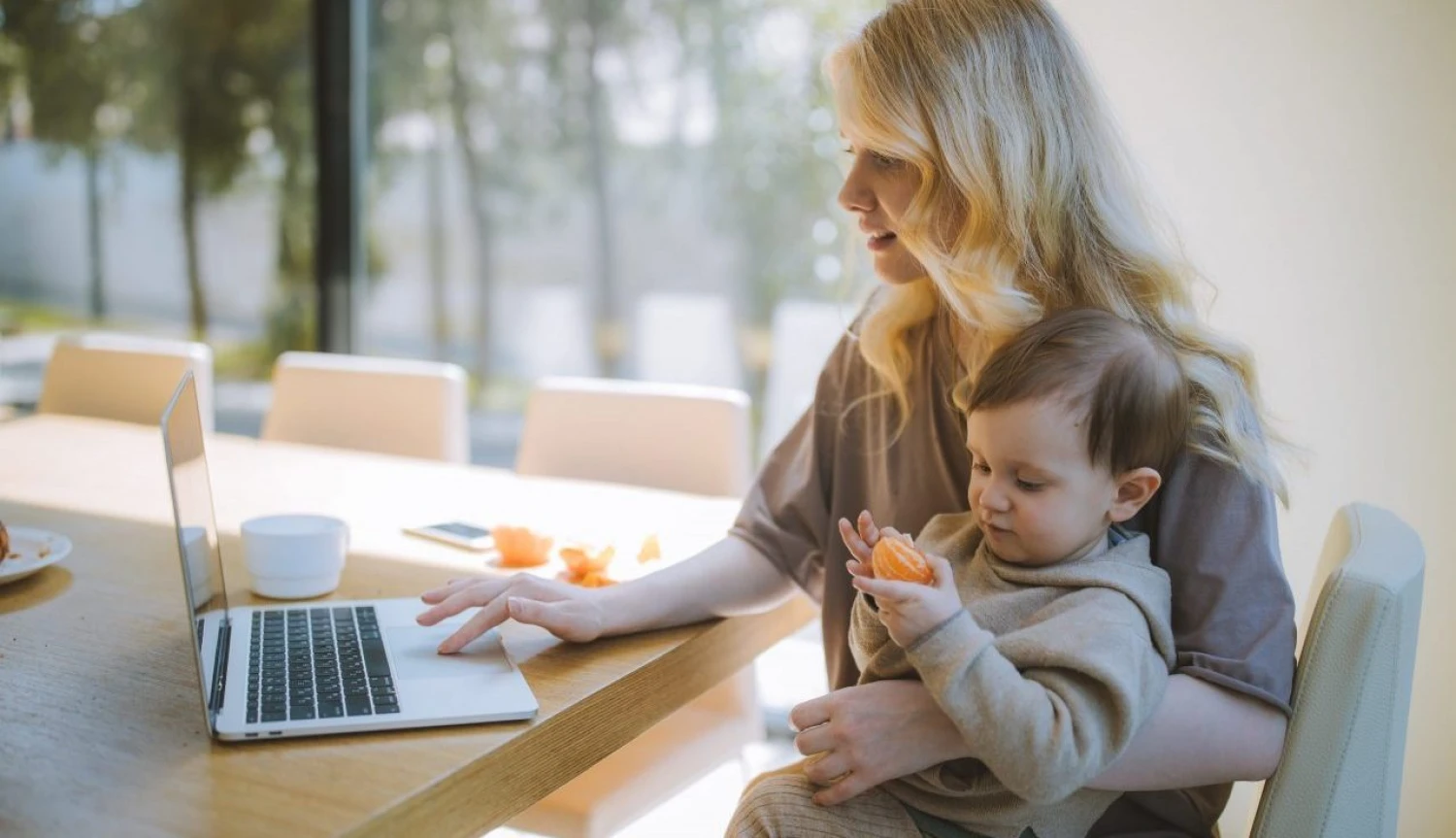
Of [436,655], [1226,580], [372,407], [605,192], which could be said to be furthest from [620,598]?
[605,192]

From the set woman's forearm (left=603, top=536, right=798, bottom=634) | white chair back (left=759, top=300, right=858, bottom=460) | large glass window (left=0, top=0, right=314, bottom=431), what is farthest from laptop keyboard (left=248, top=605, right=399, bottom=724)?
large glass window (left=0, top=0, right=314, bottom=431)

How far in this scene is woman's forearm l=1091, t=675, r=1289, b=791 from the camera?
1.18 metres

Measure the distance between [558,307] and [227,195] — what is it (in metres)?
1.33

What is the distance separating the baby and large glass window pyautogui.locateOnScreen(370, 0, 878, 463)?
5.91 ft

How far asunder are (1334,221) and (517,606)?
177 cm

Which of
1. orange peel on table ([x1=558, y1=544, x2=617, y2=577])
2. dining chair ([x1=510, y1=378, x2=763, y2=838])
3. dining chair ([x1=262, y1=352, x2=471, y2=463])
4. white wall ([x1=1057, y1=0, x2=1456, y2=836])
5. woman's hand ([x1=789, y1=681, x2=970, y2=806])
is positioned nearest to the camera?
woman's hand ([x1=789, y1=681, x2=970, y2=806])

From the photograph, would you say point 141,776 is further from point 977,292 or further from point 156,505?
point 156,505

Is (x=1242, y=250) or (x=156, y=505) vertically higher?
(x=1242, y=250)

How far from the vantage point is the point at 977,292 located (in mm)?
1383

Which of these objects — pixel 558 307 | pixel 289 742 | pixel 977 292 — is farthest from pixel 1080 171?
pixel 558 307

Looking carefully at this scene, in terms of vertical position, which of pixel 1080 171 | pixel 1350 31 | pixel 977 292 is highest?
pixel 1350 31

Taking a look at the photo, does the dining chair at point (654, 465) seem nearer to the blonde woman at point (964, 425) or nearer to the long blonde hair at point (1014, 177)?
the blonde woman at point (964, 425)

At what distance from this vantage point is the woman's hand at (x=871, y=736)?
3.93 feet

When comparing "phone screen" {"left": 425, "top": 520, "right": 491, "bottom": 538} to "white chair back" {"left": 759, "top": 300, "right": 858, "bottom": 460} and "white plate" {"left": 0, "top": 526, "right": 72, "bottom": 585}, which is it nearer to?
"white plate" {"left": 0, "top": 526, "right": 72, "bottom": 585}
